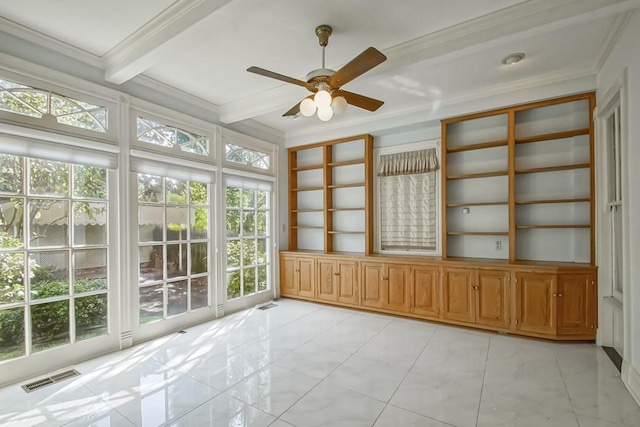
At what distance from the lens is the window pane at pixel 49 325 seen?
2.78 meters

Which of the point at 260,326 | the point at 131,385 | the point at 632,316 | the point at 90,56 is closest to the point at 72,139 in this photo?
the point at 90,56

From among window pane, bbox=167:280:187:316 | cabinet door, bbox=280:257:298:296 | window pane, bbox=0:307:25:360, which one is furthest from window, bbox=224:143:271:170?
window pane, bbox=0:307:25:360

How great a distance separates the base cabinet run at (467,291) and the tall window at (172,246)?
1.75 metres

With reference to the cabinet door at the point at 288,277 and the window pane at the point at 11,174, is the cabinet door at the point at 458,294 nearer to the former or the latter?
the cabinet door at the point at 288,277

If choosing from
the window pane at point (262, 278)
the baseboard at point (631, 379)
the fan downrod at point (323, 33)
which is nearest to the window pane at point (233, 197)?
the window pane at point (262, 278)

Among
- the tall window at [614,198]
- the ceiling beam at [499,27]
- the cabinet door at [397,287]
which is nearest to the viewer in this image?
the ceiling beam at [499,27]

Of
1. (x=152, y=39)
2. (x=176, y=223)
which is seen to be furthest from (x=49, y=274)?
(x=152, y=39)

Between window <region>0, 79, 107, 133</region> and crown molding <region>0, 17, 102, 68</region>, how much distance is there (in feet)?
1.29

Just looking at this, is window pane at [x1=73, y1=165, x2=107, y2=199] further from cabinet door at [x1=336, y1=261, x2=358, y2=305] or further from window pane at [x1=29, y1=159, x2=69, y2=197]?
cabinet door at [x1=336, y1=261, x2=358, y2=305]

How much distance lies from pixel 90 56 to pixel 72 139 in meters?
0.84

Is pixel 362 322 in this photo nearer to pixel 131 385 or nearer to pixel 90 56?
pixel 131 385

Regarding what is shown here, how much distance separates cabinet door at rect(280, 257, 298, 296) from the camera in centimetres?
538

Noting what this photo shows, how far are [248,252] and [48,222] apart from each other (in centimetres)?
256

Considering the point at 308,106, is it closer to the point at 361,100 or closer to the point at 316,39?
the point at 361,100
